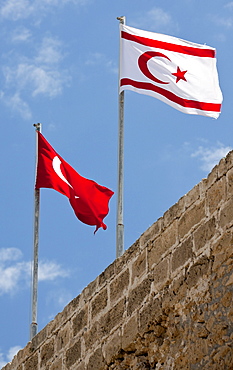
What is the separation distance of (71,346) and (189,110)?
3.28m

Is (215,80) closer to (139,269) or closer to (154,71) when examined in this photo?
(154,71)

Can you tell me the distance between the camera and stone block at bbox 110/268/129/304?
7.62 meters

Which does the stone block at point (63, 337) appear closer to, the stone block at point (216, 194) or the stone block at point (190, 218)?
the stone block at point (190, 218)

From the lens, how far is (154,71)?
10523 mm

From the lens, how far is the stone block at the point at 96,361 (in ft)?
25.2

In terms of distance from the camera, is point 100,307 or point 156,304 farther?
point 100,307

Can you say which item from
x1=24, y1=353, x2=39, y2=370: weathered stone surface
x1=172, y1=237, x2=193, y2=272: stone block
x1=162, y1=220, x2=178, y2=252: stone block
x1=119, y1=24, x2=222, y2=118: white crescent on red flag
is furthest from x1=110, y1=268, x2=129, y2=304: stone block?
x1=119, y1=24, x2=222, y2=118: white crescent on red flag

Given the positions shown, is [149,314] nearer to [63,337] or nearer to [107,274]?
[107,274]

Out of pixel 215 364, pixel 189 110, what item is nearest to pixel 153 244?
pixel 215 364

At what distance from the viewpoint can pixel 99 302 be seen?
7965mm

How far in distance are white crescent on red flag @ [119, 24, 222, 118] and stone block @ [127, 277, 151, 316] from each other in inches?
132

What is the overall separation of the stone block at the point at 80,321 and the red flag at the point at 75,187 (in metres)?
2.33

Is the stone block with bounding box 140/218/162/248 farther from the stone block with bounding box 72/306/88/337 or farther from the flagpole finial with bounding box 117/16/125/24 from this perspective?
the flagpole finial with bounding box 117/16/125/24

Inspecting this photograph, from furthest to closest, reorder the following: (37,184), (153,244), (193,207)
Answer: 1. (37,184)
2. (153,244)
3. (193,207)
